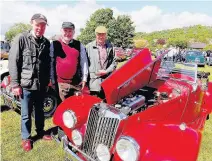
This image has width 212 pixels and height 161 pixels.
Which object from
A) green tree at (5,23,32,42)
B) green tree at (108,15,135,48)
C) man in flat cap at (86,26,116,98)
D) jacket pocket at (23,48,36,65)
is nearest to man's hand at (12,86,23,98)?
jacket pocket at (23,48,36,65)

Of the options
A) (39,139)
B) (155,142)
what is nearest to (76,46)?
Result: (39,139)

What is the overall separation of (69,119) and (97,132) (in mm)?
536

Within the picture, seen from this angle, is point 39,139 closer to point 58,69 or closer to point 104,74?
point 58,69

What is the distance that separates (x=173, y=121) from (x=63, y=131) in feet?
5.18

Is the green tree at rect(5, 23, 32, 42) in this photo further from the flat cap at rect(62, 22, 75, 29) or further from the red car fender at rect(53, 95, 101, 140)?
the red car fender at rect(53, 95, 101, 140)

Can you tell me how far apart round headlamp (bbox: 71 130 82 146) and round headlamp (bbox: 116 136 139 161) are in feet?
2.38

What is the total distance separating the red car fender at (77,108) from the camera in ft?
10.8

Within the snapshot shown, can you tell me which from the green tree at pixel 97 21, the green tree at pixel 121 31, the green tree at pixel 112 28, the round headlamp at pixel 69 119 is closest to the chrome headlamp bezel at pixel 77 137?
the round headlamp at pixel 69 119

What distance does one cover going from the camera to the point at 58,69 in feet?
13.4

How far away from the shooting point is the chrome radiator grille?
2.79m

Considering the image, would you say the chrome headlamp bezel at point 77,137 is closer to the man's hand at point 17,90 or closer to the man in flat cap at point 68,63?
the man's hand at point 17,90

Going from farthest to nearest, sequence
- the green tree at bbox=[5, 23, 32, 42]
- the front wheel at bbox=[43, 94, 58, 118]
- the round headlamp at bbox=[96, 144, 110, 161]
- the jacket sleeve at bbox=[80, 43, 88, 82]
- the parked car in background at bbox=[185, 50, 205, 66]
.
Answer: the green tree at bbox=[5, 23, 32, 42]
the parked car in background at bbox=[185, 50, 205, 66]
the front wheel at bbox=[43, 94, 58, 118]
the jacket sleeve at bbox=[80, 43, 88, 82]
the round headlamp at bbox=[96, 144, 110, 161]

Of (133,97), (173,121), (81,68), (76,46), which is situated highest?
(76,46)

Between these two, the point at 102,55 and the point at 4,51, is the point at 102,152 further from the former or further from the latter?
the point at 4,51
